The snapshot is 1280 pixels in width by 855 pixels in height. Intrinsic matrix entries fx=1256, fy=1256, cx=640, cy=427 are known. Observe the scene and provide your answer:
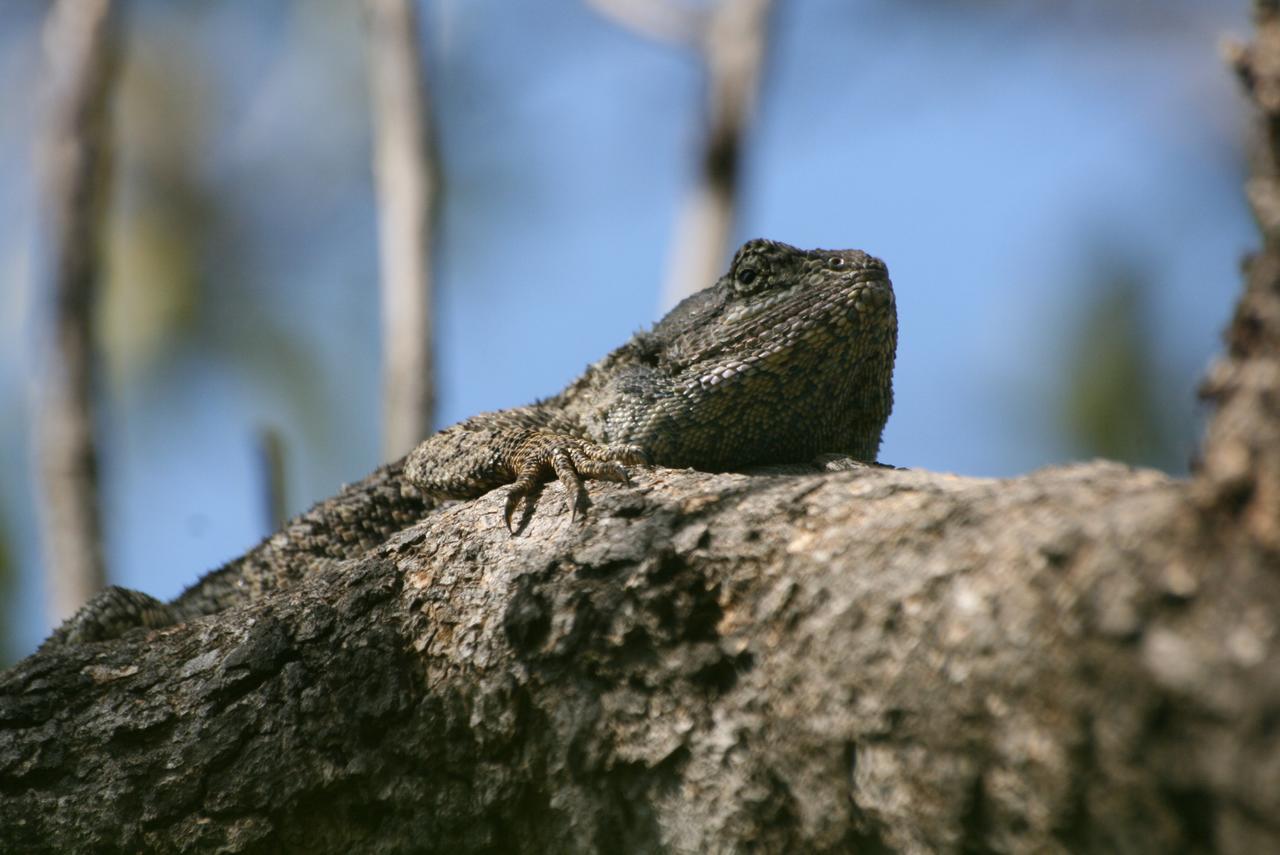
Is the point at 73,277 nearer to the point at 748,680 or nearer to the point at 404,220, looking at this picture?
the point at 404,220

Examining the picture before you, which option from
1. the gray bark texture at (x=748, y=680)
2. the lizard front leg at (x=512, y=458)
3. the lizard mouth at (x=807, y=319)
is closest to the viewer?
the gray bark texture at (x=748, y=680)

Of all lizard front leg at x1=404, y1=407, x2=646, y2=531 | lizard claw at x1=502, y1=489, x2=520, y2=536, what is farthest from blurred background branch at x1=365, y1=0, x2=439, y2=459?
lizard claw at x1=502, y1=489, x2=520, y2=536

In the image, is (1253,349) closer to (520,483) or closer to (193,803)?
(520,483)

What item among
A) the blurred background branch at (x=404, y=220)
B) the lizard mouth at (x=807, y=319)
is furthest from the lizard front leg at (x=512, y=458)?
the blurred background branch at (x=404, y=220)

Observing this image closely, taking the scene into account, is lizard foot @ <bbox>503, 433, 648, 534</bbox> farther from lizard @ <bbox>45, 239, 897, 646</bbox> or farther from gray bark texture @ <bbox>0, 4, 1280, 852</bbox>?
lizard @ <bbox>45, 239, 897, 646</bbox>

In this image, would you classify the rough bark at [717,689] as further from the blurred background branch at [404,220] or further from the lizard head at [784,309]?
the blurred background branch at [404,220]

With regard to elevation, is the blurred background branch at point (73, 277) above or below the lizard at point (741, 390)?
above
